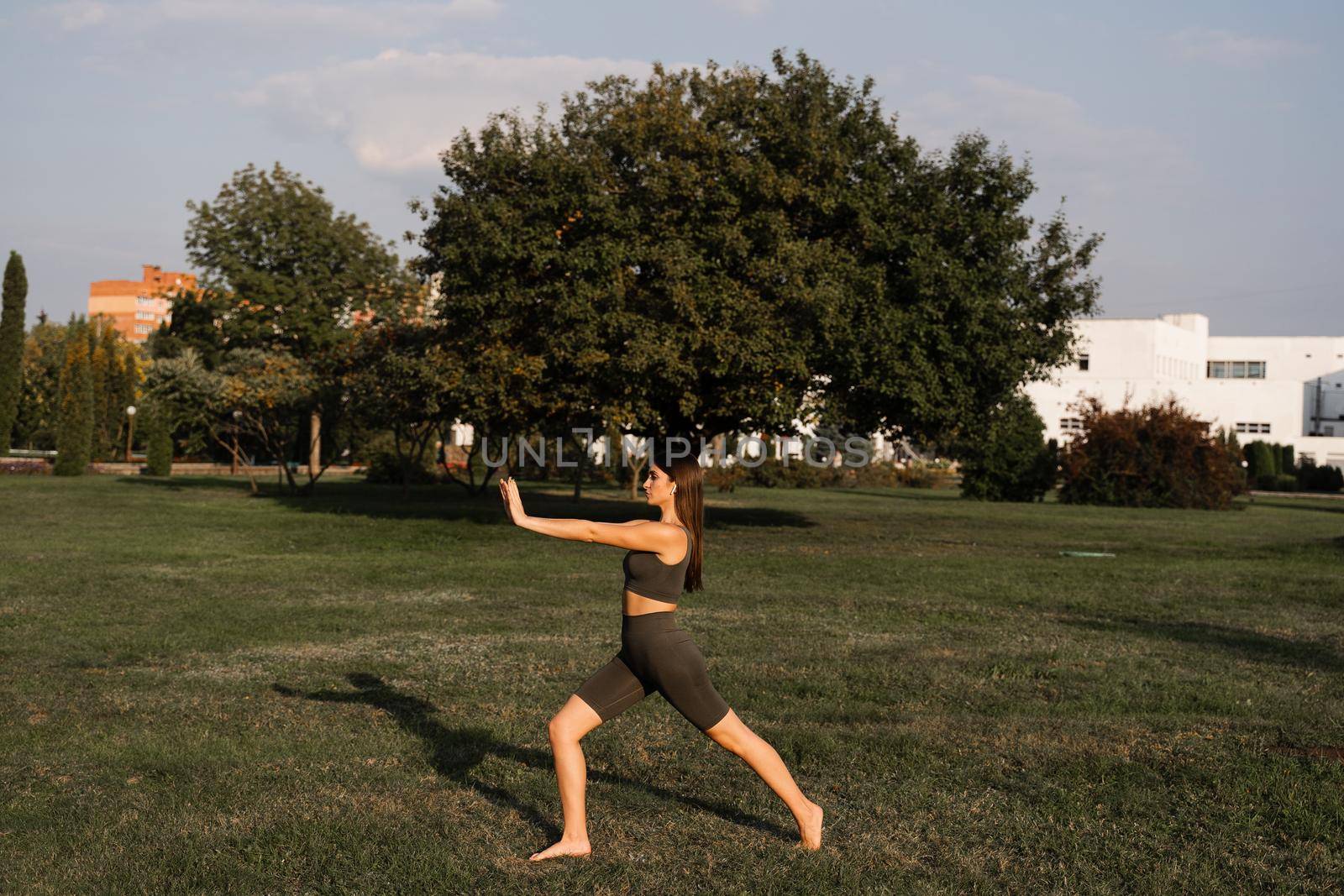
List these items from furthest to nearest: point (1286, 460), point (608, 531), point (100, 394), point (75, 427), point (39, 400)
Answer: point (39, 400), point (1286, 460), point (100, 394), point (75, 427), point (608, 531)

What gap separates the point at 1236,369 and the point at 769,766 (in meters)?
96.3

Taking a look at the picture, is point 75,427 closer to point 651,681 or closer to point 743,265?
point 743,265

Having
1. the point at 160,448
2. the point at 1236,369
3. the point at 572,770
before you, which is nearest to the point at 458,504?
the point at 160,448

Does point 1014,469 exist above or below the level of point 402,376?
below

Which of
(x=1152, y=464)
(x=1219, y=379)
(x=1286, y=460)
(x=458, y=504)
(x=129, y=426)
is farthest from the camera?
(x=1219, y=379)

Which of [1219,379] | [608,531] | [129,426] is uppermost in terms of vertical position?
[1219,379]

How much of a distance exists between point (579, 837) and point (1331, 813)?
3.80 metres

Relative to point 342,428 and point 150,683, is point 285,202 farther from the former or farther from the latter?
point 150,683

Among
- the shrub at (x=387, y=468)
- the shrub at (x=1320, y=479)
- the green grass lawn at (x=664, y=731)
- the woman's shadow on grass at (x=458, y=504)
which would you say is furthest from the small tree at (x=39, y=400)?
the shrub at (x=1320, y=479)

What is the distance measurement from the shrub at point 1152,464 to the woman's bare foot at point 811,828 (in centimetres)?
3740

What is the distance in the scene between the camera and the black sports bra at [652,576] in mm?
5457

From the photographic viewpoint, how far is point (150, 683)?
927 centimetres

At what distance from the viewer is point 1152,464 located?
133 ft

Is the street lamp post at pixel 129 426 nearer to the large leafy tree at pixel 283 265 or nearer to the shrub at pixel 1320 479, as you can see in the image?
the large leafy tree at pixel 283 265
